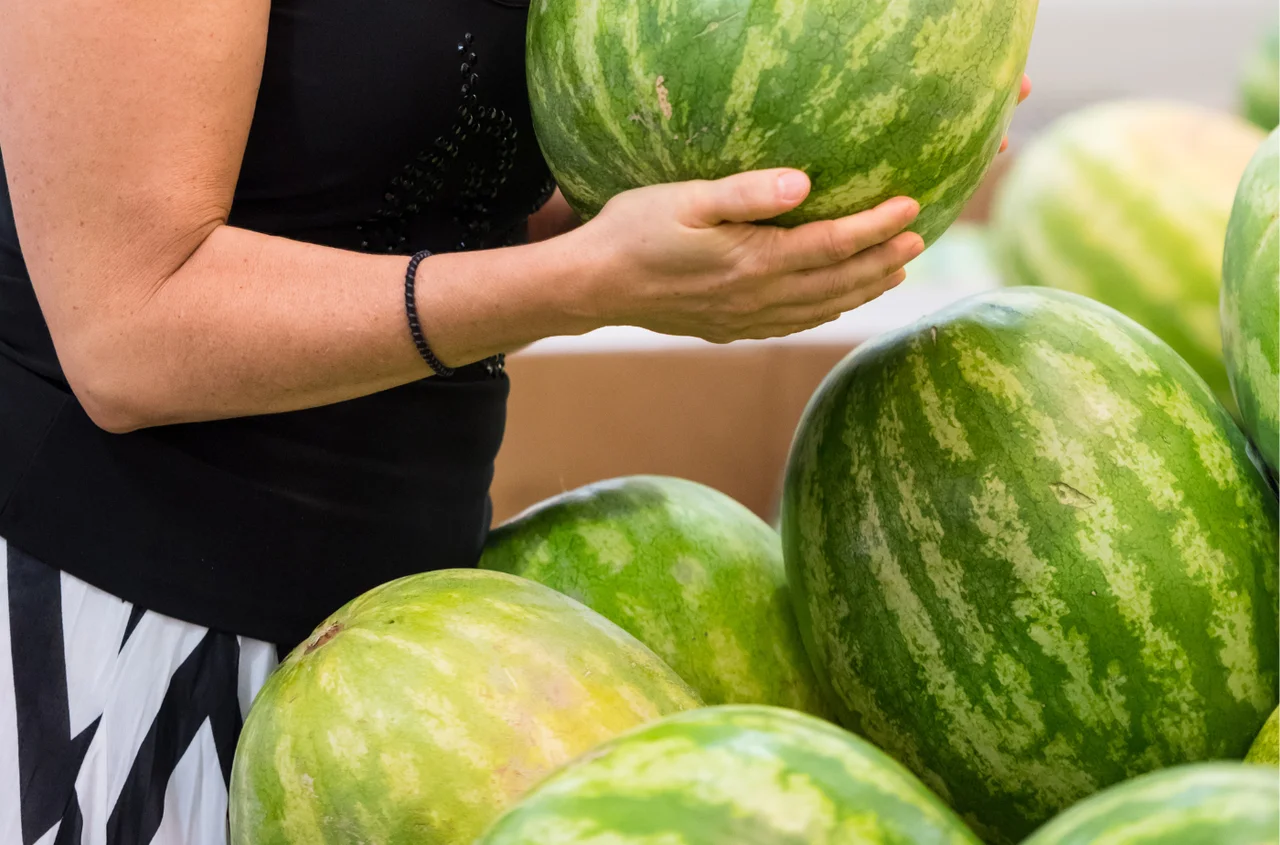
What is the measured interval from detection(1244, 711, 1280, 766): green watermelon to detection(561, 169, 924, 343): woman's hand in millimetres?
436

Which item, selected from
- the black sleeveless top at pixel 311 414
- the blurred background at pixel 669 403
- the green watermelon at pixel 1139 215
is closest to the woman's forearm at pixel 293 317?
the black sleeveless top at pixel 311 414

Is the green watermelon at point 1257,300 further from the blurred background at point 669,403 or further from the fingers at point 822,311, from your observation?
the blurred background at point 669,403

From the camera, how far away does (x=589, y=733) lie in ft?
2.59

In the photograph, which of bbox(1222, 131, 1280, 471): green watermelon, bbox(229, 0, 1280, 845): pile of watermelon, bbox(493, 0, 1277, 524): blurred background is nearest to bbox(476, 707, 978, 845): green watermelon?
bbox(229, 0, 1280, 845): pile of watermelon

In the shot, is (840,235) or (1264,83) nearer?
(840,235)

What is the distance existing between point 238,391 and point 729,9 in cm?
49

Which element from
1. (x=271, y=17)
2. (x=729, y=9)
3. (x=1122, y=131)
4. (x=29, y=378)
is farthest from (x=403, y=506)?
(x=1122, y=131)

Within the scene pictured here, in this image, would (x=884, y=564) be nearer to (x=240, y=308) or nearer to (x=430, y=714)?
(x=430, y=714)

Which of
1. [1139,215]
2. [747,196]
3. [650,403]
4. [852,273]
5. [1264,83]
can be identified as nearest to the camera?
[747,196]

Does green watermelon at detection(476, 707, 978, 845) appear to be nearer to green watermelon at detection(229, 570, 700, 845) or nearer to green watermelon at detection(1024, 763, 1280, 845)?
green watermelon at detection(1024, 763, 1280, 845)

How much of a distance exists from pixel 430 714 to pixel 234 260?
38 cm

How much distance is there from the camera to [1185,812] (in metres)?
0.46

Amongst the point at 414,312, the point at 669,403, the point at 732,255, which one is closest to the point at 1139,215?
the point at 732,255

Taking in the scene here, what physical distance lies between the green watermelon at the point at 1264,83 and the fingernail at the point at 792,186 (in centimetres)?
139
